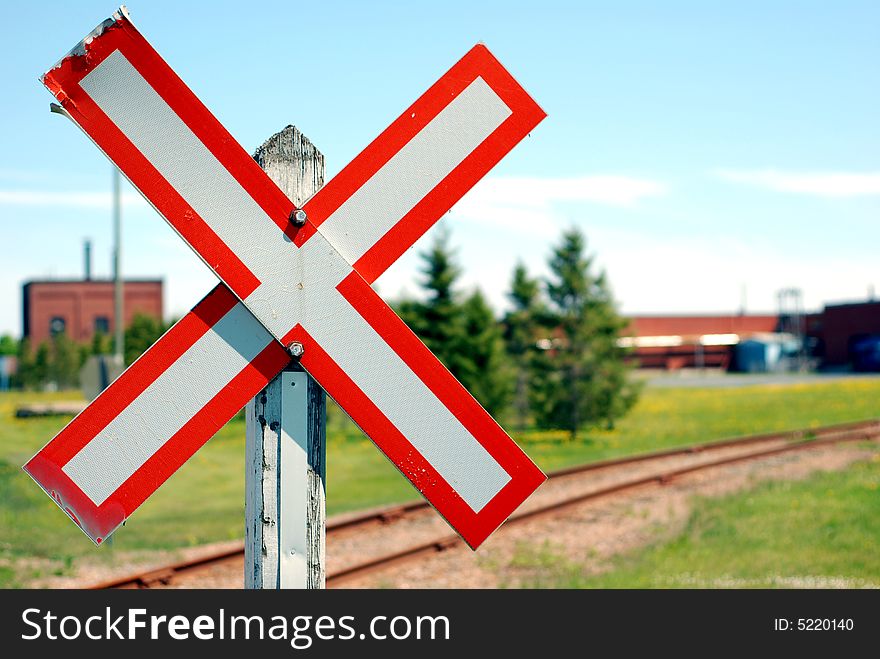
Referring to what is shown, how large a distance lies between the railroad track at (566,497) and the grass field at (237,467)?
1.63 meters

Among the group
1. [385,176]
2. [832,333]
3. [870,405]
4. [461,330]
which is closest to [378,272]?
[385,176]

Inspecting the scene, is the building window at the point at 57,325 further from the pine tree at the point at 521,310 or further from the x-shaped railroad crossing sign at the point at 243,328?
the x-shaped railroad crossing sign at the point at 243,328

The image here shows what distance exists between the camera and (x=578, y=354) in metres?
28.2

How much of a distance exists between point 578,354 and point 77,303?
228ft

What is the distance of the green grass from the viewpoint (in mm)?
8609

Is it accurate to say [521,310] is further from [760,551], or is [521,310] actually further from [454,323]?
[760,551]

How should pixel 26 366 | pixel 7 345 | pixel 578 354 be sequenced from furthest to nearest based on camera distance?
pixel 7 345, pixel 26 366, pixel 578 354

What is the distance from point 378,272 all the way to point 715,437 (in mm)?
24396

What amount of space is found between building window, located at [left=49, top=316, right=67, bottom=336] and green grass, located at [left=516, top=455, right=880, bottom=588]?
8264cm

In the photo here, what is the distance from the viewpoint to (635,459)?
17.0 meters

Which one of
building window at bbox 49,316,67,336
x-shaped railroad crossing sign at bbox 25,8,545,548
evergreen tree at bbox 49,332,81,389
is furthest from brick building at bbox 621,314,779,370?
x-shaped railroad crossing sign at bbox 25,8,545,548

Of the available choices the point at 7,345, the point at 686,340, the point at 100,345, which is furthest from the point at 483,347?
the point at 7,345

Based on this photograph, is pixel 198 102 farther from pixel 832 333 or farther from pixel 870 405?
pixel 832 333
